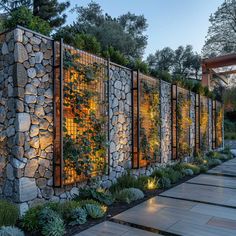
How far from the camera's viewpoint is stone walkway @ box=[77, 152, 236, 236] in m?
3.72

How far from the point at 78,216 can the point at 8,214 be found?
0.98m

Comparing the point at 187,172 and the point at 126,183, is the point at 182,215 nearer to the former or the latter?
the point at 126,183

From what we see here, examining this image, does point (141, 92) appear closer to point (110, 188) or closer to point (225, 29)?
point (110, 188)

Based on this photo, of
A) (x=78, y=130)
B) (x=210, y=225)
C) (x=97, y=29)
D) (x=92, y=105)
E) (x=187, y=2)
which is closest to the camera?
(x=210, y=225)

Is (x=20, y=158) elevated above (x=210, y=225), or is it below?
above

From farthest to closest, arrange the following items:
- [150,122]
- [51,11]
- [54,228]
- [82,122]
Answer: [51,11]
[150,122]
[82,122]
[54,228]

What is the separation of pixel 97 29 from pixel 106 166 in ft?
43.7

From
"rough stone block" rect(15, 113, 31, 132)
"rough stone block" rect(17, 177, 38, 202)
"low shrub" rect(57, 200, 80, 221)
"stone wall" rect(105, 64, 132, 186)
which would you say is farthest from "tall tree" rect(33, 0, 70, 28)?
"low shrub" rect(57, 200, 80, 221)

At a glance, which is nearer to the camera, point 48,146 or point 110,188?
point 48,146

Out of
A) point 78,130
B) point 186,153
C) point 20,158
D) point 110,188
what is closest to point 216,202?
point 110,188

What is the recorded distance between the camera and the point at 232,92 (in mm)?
17281

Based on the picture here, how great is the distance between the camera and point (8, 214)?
3697mm

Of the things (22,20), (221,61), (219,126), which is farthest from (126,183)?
(221,61)

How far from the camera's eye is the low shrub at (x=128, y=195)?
5094 mm
